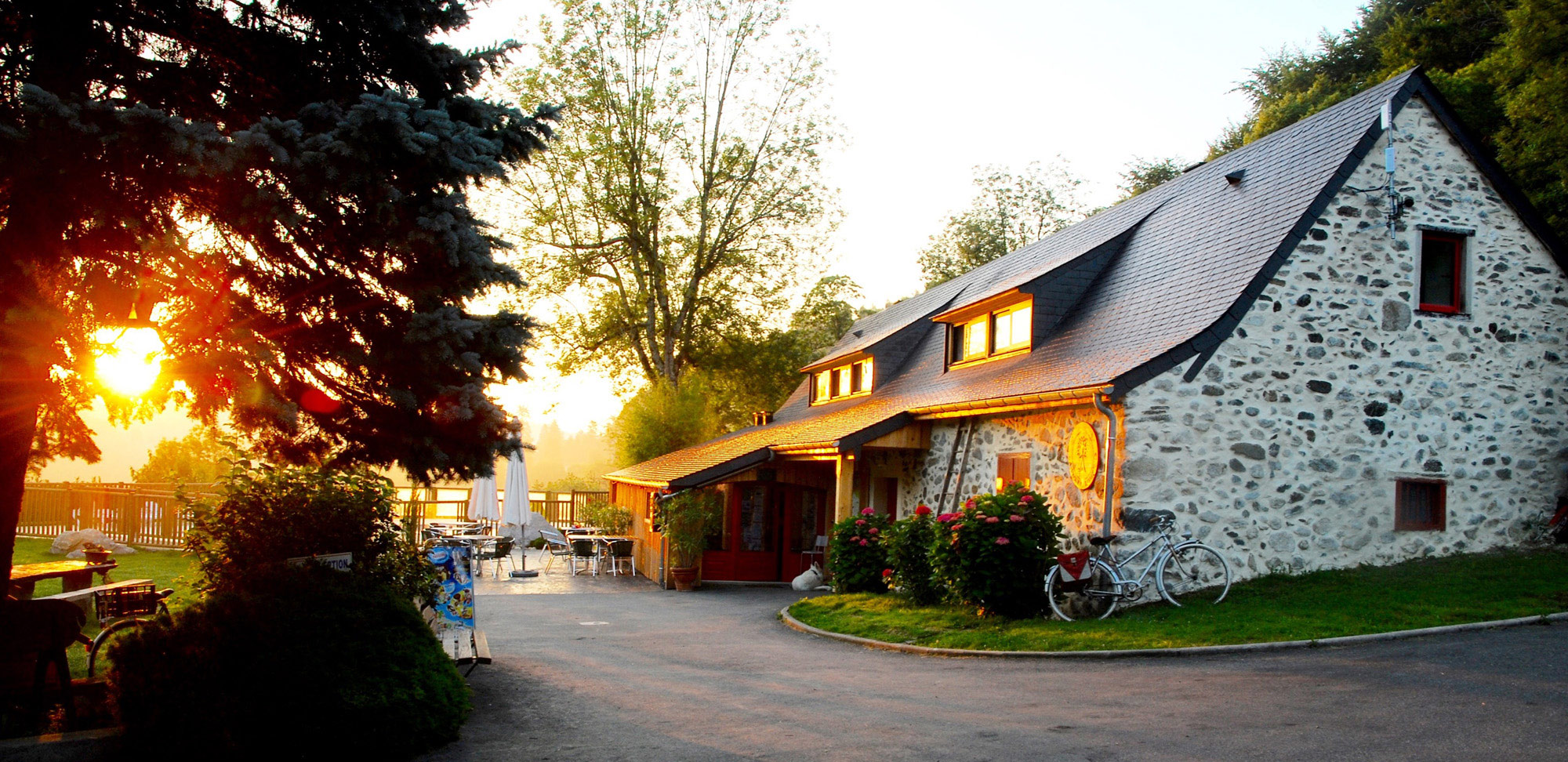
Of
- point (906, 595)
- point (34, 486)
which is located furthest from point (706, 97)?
point (906, 595)

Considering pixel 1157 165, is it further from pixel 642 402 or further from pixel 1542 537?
pixel 1542 537

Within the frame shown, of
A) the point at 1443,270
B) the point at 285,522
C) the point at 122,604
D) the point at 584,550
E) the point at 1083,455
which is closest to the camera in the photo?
the point at 285,522

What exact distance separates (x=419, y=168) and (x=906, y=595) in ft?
31.0

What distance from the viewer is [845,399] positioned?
1014 inches

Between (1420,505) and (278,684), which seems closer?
(278,684)

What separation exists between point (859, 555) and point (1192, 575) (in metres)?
5.52

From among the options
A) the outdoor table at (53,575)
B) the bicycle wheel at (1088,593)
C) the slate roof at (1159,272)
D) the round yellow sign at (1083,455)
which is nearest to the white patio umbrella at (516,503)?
the slate roof at (1159,272)

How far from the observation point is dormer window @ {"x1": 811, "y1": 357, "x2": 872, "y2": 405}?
24.5 metres

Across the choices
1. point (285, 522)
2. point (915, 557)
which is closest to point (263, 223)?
point (285, 522)

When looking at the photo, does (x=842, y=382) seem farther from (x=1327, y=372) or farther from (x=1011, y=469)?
(x=1327, y=372)

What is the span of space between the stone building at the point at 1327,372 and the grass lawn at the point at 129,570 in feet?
32.1

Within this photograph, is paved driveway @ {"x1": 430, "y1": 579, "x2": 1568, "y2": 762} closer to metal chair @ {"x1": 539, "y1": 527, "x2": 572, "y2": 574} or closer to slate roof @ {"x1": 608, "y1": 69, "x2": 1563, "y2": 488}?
slate roof @ {"x1": 608, "y1": 69, "x2": 1563, "y2": 488}

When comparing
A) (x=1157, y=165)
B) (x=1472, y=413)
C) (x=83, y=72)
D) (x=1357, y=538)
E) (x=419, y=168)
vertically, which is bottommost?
(x=1357, y=538)

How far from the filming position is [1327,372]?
42.3 ft
